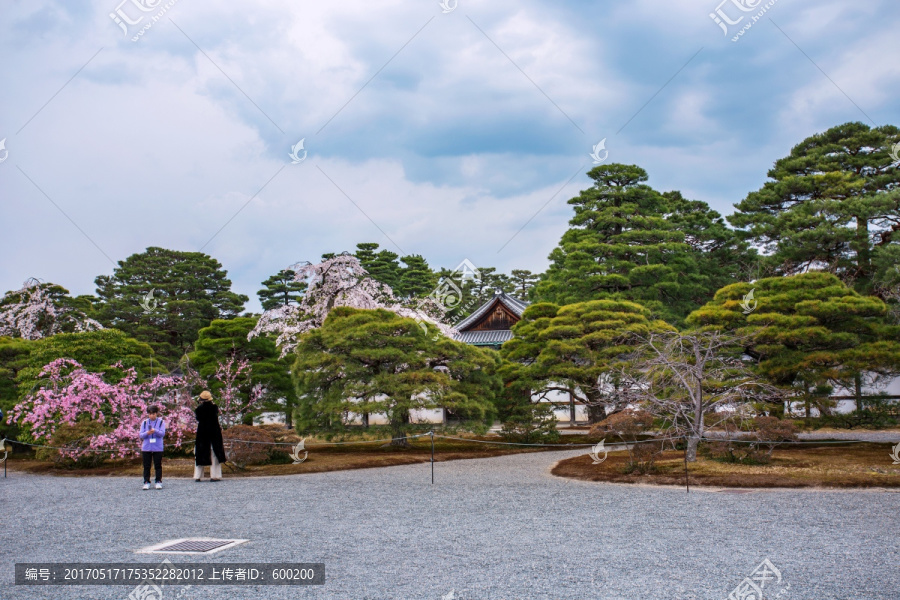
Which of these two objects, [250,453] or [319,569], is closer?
[319,569]

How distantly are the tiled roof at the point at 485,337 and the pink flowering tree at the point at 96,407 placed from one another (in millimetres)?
13574

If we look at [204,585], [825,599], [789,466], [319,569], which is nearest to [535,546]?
[319,569]

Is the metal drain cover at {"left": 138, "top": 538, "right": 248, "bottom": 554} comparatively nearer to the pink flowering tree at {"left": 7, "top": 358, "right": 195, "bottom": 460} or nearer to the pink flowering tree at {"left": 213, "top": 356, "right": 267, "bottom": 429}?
the pink flowering tree at {"left": 7, "top": 358, "right": 195, "bottom": 460}

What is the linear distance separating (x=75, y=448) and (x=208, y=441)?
4312mm

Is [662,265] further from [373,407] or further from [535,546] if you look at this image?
[535,546]

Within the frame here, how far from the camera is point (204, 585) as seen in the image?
16.4ft

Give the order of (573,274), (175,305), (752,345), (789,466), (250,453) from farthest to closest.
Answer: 1. (175,305)
2. (573,274)
3. (752,345)
4. (250,453)
5. (789,466)

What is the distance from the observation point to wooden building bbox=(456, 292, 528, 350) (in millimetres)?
27562

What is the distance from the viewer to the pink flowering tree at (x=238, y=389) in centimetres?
1638

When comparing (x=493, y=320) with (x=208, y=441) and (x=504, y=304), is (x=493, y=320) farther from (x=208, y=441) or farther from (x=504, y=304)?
(x=208, y=441)

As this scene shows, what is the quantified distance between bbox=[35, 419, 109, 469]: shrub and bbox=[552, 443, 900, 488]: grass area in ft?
30.6

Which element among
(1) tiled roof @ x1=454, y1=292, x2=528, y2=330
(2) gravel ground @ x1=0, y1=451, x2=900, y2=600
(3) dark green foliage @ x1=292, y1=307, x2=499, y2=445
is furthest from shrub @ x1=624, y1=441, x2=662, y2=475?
(1) tiled roof @ x1=454, y1=292, x2=528, y2=330

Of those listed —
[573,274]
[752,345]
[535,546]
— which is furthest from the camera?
[573,274]

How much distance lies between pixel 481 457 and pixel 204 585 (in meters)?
10.4
